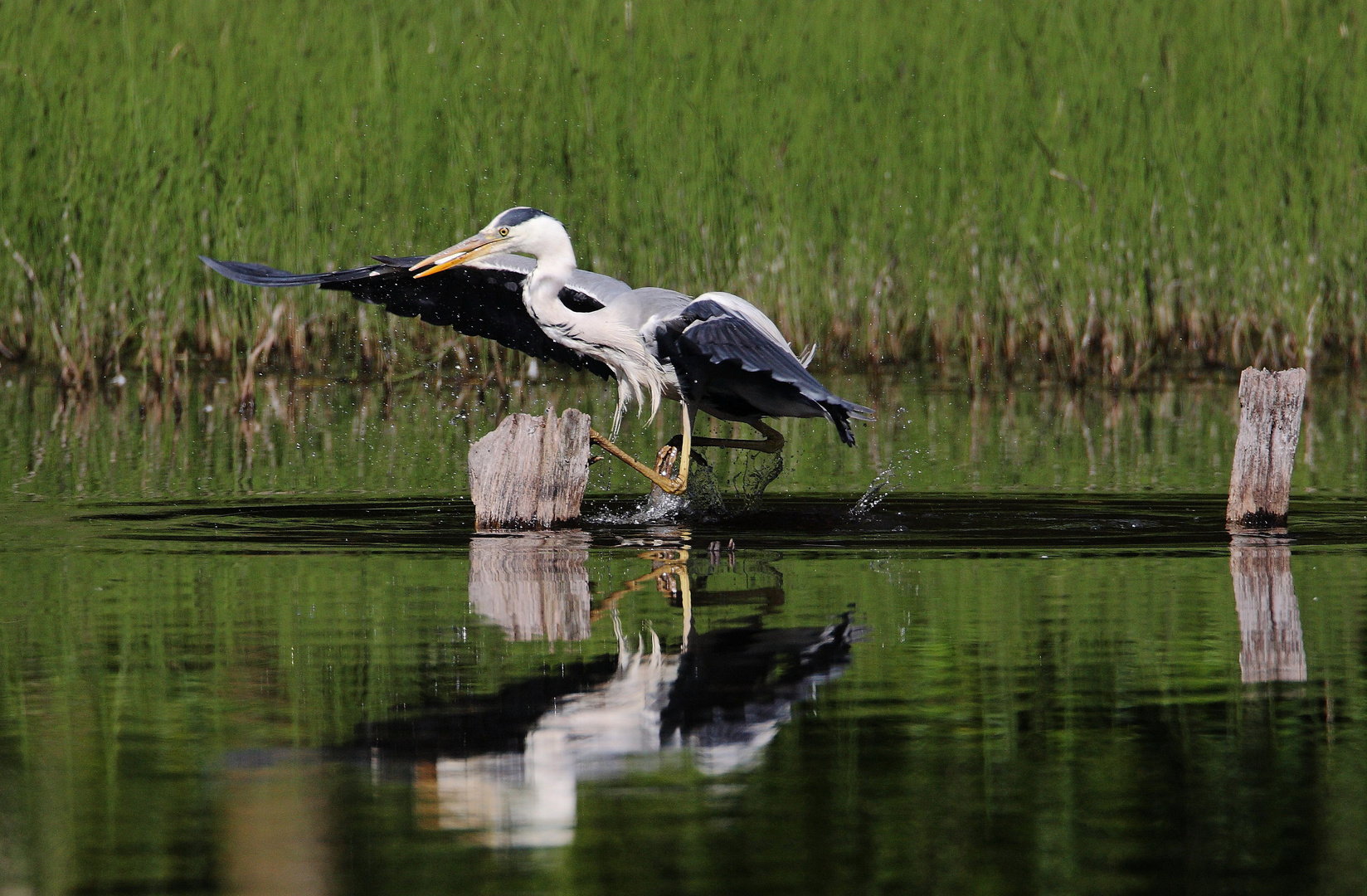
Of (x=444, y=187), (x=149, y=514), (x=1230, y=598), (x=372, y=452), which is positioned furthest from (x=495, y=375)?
(x=1230, y=598)

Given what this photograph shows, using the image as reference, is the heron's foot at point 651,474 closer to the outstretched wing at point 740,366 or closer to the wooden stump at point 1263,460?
the outstretched wing at point 740,366

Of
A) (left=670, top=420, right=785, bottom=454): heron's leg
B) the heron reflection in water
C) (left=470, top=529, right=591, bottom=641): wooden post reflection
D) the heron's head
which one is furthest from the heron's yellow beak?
the heron reflection in water

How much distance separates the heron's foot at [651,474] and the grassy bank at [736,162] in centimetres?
594

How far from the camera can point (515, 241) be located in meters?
9.56

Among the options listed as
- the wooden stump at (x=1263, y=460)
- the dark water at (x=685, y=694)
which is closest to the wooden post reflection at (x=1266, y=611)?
the dark water at (x=685, y=694)

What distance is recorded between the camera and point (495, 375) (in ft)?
52.3

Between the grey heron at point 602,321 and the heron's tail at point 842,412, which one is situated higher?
the grey heron at point 602,321

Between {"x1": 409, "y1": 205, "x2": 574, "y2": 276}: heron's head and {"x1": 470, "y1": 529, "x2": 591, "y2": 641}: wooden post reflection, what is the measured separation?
57.5 inches

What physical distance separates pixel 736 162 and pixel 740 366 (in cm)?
724

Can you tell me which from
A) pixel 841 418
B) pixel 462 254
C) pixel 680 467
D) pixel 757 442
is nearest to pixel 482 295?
pixel 462 254

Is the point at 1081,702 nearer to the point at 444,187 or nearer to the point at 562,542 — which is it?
the point at 562,542

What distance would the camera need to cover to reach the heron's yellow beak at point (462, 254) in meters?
9.46

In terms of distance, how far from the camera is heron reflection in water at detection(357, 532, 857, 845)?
4.12 meters

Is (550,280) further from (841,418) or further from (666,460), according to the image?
(841,418)
